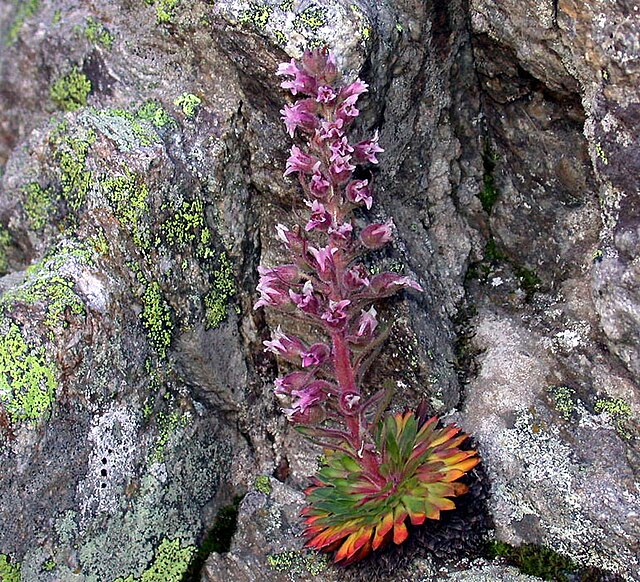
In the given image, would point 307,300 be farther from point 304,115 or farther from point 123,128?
point 123,128

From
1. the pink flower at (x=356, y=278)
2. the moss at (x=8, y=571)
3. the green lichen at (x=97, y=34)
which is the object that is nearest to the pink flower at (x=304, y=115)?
the pink flower at (x=356, y=278)

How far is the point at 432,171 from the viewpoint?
4.37 meters

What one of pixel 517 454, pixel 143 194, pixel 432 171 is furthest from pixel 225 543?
pixel 432 171

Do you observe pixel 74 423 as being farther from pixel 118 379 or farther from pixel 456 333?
pixel 456 333

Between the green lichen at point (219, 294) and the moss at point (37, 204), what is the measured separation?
3.13 ft

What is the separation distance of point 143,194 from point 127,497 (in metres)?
1.47

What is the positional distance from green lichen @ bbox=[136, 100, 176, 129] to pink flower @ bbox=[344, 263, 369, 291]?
1.32 m

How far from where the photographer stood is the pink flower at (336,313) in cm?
347

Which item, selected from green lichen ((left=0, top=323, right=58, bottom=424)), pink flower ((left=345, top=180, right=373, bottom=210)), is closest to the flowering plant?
pink flower ((left=345, top=180, right=373, bottom=210))

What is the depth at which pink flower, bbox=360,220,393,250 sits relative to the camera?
363 cm

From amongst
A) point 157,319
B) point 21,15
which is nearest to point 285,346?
point 157,319

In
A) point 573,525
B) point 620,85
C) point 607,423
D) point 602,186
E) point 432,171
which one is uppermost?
point 620,85

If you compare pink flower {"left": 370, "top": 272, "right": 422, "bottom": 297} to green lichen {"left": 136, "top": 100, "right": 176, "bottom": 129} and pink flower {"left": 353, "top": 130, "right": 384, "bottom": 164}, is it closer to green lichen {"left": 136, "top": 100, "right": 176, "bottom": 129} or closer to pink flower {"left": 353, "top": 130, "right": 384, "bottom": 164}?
pink flower {"left": 353, "top": 130, "right": 384, "bottom": 164}

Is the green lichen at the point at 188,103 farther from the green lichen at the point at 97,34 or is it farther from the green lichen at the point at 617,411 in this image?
the green lichen at the point at 617,411
